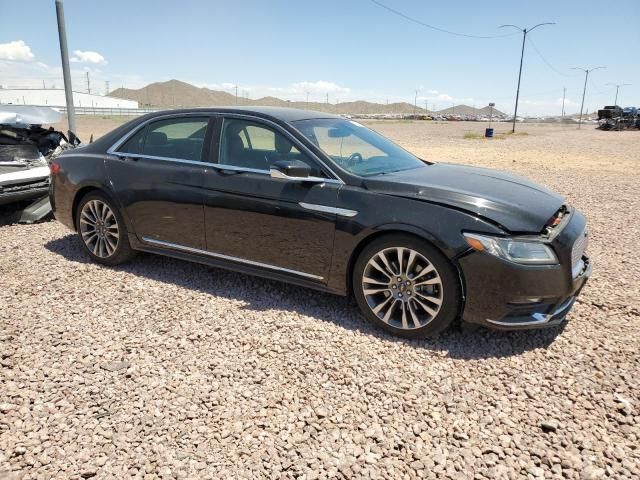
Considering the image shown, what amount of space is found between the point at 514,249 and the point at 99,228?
13.3 ft

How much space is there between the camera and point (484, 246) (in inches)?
126

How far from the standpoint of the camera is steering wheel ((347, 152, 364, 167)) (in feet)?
13.2

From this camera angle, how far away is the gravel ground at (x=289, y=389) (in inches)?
95.1

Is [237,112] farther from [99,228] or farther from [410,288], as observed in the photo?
[410,288]

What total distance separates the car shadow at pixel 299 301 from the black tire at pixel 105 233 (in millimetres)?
161

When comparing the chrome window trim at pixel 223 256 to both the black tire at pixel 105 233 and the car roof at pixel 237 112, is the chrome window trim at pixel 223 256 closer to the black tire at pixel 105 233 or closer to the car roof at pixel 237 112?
the black tire at pixel 105 233

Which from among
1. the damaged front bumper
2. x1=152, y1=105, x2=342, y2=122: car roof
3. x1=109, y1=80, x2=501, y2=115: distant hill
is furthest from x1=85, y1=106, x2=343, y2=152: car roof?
x1=109, y1=80, x2=501, y2=115: distant hill

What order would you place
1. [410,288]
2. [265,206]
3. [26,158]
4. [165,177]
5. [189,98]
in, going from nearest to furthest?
[410,288] < [265,206] < [165,177] < [26,158] < [189,98]

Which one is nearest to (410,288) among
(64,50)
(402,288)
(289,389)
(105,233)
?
(402,288)

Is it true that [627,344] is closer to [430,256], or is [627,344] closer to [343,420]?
[430,256]

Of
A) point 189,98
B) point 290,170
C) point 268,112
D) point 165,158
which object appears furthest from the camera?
point 189,98

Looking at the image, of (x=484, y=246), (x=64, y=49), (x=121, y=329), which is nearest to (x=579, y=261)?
(x=484, y=246)

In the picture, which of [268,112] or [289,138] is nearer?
[289,138]

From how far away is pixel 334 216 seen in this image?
3693mm
